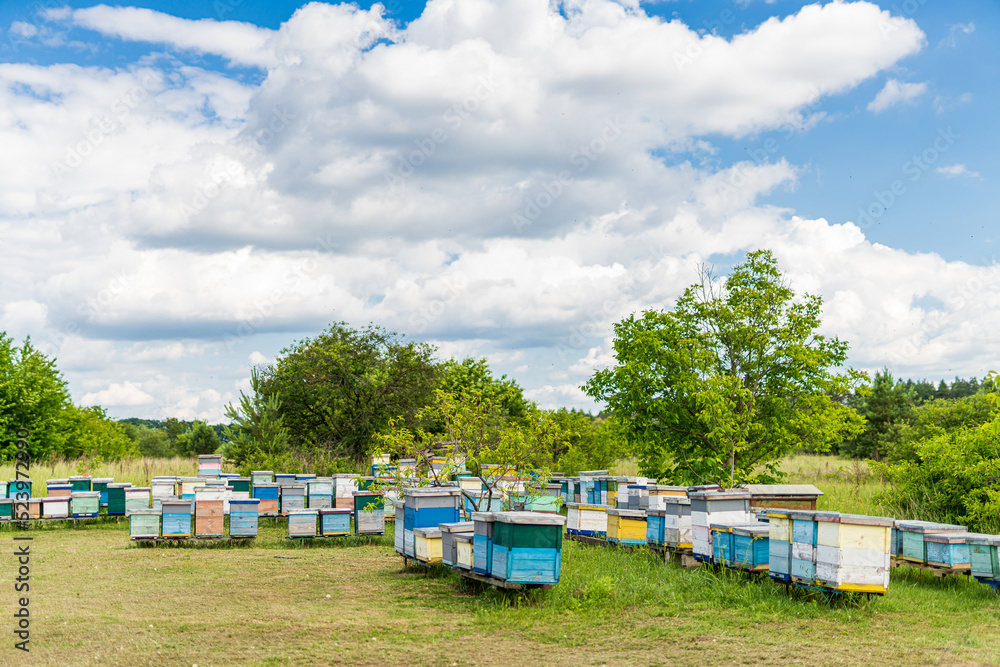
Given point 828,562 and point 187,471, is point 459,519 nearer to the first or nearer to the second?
point 828,562

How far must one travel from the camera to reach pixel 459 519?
12086 millimetres

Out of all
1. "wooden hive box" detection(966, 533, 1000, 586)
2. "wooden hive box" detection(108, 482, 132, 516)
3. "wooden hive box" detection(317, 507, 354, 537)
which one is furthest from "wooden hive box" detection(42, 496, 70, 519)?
"wooden hive box" detection(966, 533, 1000, 586)

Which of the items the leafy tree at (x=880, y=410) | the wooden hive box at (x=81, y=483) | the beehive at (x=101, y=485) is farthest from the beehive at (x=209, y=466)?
the leafy tree at (x=880, y=410)

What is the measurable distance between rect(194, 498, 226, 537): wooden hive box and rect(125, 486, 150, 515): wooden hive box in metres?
3.15

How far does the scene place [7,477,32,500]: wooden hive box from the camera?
1617 centimetres

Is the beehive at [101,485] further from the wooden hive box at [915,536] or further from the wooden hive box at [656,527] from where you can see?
the wooden hive box at [915,536]

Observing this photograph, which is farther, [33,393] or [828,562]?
[33,393]

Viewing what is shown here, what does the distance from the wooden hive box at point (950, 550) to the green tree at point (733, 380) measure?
6753 mm

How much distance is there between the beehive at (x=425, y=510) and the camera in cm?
1120

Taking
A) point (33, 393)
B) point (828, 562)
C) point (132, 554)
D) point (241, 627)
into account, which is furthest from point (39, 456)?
point (828, 562)

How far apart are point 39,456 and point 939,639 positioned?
30.4m

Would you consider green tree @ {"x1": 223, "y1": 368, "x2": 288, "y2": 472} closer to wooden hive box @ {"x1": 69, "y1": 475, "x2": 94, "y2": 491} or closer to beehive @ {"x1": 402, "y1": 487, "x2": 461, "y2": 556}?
wooden hive box @ {"x1": 69, "y1": 475, "x2": 94, "y2": 491}

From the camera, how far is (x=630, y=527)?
41.4ft

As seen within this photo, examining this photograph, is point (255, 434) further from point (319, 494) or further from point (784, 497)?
point (784, 497)
